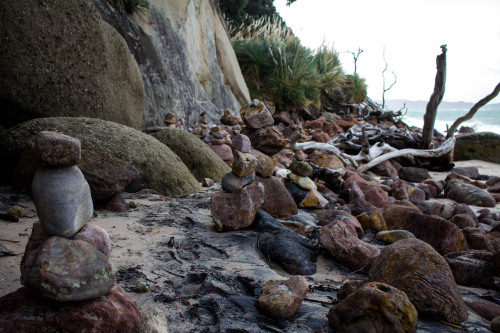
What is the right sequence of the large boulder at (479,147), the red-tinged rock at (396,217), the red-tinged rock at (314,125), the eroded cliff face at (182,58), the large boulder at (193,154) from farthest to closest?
the red-tinged rock at (314,125), the large boulder at (479,147), the eroded cliff face at (182,58), the large boulder at (193,154), the red-tinged rock at (396,217)

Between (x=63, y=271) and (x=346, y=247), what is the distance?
1.73m

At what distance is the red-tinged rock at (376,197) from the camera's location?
4.79 metres

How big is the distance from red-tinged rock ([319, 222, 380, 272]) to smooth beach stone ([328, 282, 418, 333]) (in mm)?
809

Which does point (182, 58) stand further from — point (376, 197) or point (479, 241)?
point (479, 241)

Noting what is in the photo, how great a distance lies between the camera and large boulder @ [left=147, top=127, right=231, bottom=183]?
476 centimetres

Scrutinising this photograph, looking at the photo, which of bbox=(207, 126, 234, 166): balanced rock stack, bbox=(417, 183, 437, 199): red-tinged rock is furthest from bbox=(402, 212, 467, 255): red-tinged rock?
bbox=(417, 183, 437, 199): red-tinged rock

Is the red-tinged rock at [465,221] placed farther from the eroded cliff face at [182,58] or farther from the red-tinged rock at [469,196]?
the eroded cliff face at [182,58]

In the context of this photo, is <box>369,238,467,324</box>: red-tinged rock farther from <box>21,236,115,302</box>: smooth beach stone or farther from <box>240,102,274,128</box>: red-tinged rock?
Result: <box>240,102,274,128</box>: red-tinged rock

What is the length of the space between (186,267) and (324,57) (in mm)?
13907

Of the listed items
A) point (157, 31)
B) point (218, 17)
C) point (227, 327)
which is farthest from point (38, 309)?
point (218, 17)

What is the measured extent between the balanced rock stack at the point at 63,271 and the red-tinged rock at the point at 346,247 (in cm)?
146

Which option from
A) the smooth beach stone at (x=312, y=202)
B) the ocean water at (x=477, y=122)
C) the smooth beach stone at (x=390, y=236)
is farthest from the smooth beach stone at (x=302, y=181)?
the ocean water at (x=477, y=122)

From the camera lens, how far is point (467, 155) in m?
10.5

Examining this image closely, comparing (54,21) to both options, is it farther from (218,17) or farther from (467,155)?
(467,155)
